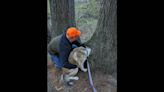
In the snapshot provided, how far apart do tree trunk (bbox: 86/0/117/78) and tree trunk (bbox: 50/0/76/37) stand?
242mm

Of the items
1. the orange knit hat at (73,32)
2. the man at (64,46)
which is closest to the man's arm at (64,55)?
the man at (64,46)

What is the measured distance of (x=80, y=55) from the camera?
2.56 m

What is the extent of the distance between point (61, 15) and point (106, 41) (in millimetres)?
452

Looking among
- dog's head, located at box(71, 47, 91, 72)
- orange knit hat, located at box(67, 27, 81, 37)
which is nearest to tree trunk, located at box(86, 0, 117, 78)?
dog's head, located at box(71, 47, 91, 72)

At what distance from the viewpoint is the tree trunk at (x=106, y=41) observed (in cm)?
259

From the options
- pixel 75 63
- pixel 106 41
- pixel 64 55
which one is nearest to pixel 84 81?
pixel 75 63

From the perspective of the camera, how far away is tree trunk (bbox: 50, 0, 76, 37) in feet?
8.52

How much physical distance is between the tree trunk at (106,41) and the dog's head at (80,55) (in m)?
0.05

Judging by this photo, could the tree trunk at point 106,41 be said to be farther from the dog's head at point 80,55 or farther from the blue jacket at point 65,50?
the blue jacket at point 65,50

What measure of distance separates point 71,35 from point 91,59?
0.28 m

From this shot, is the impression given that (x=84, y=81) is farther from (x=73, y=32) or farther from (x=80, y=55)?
(x=73, y=32)

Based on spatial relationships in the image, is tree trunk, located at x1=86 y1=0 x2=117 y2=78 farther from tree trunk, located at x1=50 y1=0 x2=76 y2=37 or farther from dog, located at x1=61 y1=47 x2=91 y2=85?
tree trunk, located at x1=50 y1=0 x2=76 y2=37
